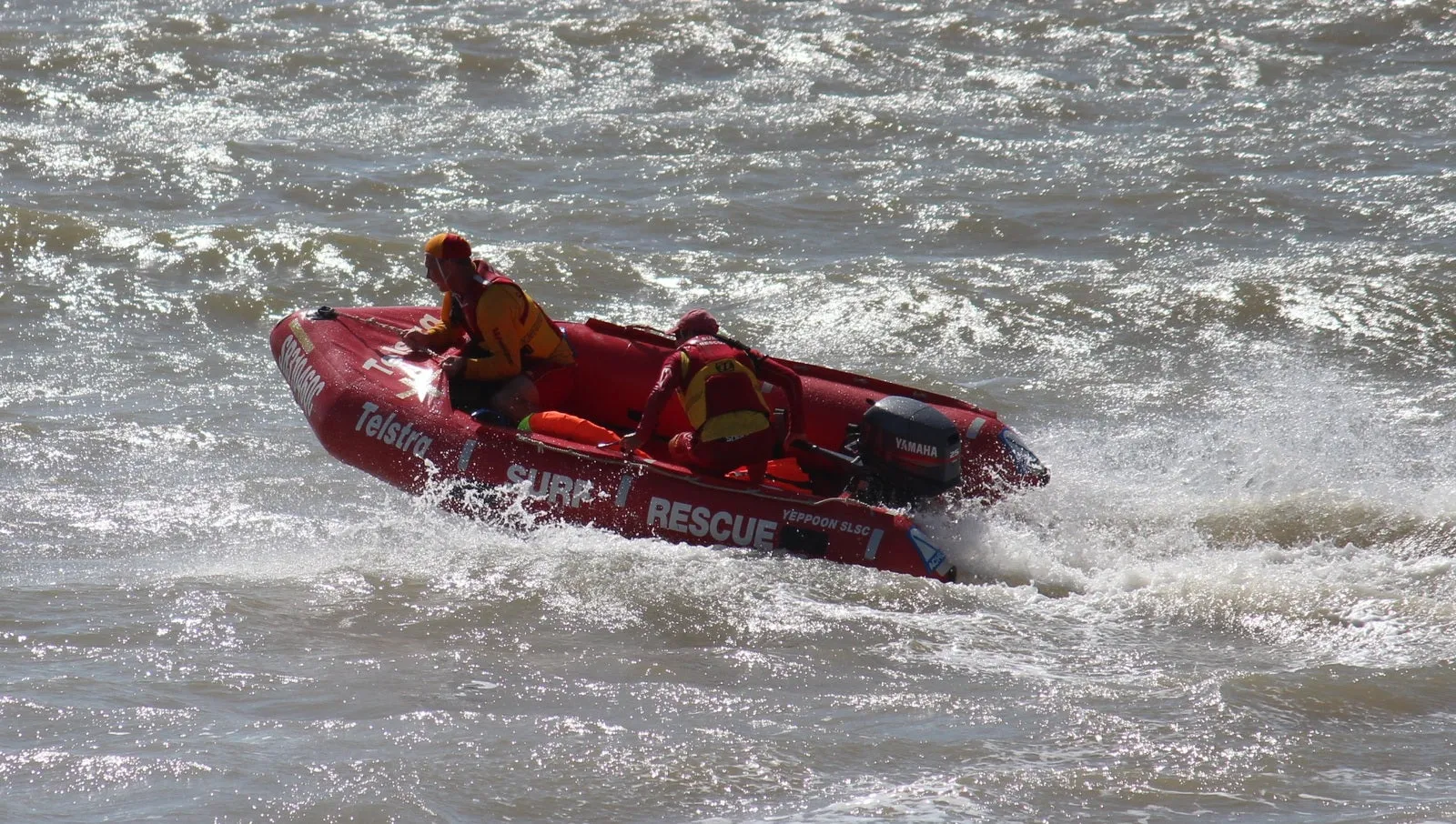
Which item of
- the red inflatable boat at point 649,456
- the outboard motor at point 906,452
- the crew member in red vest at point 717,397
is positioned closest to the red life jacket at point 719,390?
the crew member in red vest at point 717,397

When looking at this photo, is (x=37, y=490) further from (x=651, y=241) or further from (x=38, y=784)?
(x=651, y=241)

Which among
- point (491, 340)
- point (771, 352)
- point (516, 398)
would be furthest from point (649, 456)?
point (771, 352)

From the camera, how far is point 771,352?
9.83 meters

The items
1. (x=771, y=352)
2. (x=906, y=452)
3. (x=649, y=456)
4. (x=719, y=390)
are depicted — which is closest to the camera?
(x=719, y=390)

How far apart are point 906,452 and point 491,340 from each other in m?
2.01

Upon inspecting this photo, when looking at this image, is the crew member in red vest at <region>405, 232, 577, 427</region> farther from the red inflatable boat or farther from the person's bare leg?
the red inflatable boat

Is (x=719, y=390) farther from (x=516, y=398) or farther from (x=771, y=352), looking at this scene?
(x=771, y=352)

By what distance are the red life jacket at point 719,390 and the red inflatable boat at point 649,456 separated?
224mm

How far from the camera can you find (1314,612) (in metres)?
5.36

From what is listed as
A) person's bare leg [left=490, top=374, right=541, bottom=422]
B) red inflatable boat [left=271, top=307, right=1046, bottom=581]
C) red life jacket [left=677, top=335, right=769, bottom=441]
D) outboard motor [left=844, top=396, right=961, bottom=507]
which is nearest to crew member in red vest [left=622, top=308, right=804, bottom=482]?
red life jacket [left=677, top=335, right=769, bottom=441]

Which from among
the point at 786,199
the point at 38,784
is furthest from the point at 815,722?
the point at 786,199

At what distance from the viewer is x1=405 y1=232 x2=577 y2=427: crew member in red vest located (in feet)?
22.7

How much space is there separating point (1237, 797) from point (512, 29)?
14.5 meters

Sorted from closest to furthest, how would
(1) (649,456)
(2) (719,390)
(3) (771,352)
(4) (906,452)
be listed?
(2) (719,390) < (4) (906,452) < (1) (649,456) < (3) (771,352)
